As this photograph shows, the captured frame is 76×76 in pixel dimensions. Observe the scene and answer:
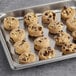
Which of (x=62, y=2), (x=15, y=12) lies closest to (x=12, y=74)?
(x=15, y=12)

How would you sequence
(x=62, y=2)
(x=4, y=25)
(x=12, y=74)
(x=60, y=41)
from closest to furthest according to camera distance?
(x=12, y=74) < (x=60, y=41) < (x=4, y=25) < (x=62, y=2)

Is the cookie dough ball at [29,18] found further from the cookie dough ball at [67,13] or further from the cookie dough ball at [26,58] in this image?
the cookie dough ball at [26,58]

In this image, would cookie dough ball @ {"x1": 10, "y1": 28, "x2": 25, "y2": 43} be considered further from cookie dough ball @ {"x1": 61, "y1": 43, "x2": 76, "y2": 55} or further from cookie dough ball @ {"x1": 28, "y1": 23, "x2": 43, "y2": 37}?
cookie dough ball @ {"x1": 61, "y1": 43, "x2": 76, "y2": 55}

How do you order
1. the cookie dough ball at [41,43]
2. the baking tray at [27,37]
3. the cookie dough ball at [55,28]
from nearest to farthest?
the baking tray at [27,37] → the cookie dough ball at [41,43] → the cookie dough ball at [55,28]

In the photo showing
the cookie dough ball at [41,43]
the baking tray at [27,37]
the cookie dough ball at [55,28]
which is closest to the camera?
the baking tray at [27,37]

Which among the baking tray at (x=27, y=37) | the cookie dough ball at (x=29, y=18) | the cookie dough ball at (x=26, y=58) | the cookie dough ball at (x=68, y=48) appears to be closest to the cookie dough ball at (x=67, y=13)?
the baking tray at (x=27, y=37)

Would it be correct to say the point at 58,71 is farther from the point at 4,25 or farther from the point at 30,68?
the point at 4,25
